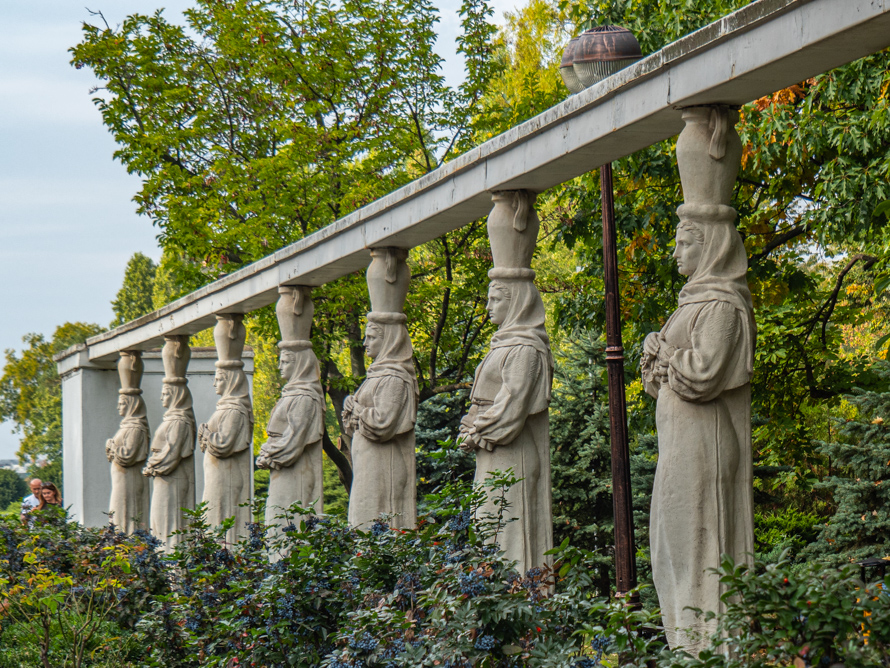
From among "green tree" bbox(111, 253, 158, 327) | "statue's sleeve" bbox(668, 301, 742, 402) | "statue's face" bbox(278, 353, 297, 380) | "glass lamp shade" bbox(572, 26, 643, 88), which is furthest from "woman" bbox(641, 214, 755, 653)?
"green tree" bbox(111, 253, 158, 327)

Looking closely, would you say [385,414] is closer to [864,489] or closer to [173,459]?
[173,459]

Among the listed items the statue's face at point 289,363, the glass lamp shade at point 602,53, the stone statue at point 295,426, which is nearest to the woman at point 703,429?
the glass lamp shade at point 602,53

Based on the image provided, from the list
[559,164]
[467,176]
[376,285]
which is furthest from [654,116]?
[376,285]

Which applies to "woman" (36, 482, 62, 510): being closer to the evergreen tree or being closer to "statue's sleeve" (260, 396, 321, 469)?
"statue's sleeve" (260, 396, 321, 469)

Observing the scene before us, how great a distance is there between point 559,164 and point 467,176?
3.22 feet

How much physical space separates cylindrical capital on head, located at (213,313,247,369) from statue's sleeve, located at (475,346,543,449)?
5.33m

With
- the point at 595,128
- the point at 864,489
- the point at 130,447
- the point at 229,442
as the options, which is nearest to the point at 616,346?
the point at 595,128

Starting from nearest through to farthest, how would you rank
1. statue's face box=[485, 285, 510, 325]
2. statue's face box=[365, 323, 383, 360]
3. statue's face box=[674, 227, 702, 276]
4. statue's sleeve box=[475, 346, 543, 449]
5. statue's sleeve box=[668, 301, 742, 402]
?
statue's sleeve box=[668, 301, 742, 402] → statue's face box=[674, 227, 702, 276] → statue's sleeve box=[475, 346, 543, 449] → statue's face box=[485, 285, 510, 325] → statue's face box=[365, 323, 383, 360]

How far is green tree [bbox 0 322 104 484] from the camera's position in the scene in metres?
48.8

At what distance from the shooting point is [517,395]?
22.9 ft

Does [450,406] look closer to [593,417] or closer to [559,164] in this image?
[593,417]

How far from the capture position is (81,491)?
16984 millimetres

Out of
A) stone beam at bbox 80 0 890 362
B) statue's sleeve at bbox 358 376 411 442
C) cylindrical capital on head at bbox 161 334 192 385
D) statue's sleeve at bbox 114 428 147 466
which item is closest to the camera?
stone beam at bbox 80 0 890 362

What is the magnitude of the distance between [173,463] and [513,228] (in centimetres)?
707
